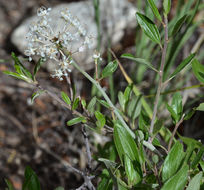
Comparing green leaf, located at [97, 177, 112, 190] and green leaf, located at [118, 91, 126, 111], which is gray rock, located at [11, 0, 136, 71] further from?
green leaf, located at [97, 177, 112, 190]

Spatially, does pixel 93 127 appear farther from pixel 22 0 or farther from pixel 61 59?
pixel 22 0


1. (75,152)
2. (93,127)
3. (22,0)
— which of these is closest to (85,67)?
(75,152)

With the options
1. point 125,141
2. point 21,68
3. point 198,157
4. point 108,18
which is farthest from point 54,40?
point 108,18

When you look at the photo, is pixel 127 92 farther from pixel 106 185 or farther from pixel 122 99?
pixel 106 185

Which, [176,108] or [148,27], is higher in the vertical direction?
[148,27]

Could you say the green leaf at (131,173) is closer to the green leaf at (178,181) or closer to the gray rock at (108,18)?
the green leaf at (178,181)

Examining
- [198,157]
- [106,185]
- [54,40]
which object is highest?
[54,40]

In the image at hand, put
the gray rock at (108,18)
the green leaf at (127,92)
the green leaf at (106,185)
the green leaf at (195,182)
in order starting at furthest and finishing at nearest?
the gray rock at (108,18)
the green leaf at (127,92)
the green leaf at (106,185)
the green leaf at (195,182)

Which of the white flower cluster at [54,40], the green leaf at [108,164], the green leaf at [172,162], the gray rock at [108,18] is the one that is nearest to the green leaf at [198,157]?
the green leaf at [172,162]
